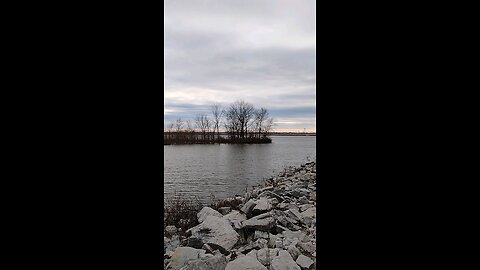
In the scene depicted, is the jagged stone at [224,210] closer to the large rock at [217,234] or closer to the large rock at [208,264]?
the large rock at [217,234]

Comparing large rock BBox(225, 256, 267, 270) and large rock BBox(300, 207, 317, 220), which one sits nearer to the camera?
large rock BBox(225, 256, 267, 270)

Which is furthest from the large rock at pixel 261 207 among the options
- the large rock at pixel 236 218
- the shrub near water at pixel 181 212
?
the shrub near water at pixel 181 212

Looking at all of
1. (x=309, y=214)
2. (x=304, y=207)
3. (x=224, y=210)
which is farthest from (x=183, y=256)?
(x=304, y=207)

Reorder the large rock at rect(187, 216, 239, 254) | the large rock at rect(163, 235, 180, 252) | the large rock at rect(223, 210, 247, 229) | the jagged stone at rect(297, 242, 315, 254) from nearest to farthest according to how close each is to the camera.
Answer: the jagged stone at rect(297, 242, 315, 254), the large rock at rect(187, 216, 239, 254), the large rock at rect(163, 235, 180, 252), the large rock at rect(223, 210, 247, 229)

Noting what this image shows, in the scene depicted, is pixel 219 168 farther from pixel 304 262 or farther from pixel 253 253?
pixel 304 262

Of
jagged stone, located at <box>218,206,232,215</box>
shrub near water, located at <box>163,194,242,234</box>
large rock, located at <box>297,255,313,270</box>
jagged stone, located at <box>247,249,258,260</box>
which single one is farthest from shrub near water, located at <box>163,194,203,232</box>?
large rock, located at <box>297,255,313,270</box>

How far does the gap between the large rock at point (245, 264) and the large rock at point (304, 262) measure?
10.4 inches

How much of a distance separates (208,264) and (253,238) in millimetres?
730

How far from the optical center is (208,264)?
219cm

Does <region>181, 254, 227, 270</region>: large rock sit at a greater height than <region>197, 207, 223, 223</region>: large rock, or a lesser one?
lesser

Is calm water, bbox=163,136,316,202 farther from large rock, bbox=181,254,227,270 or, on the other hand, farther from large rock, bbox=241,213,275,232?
large rock, bbox=181,254,227,270

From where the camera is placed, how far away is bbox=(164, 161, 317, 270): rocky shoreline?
2.34 meters
